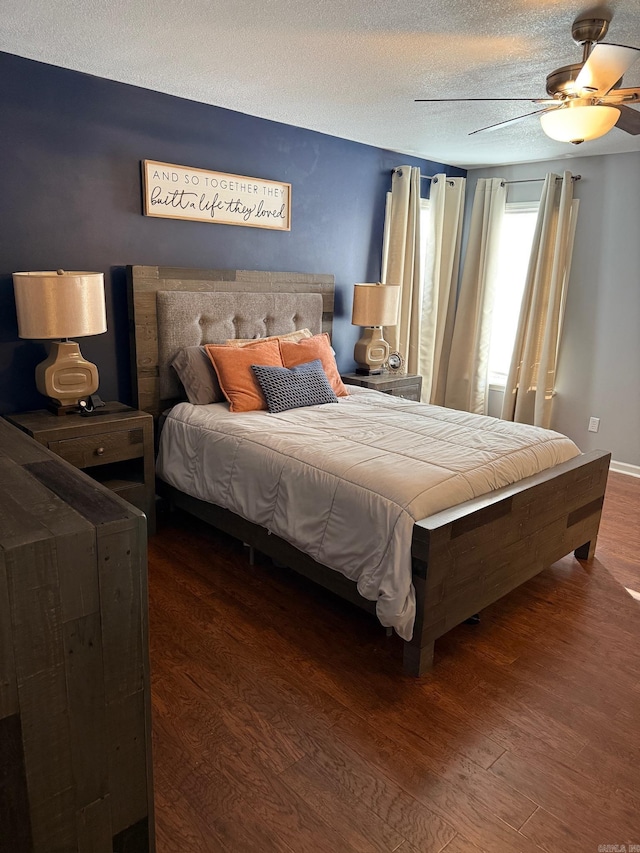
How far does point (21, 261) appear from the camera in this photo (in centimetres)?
303

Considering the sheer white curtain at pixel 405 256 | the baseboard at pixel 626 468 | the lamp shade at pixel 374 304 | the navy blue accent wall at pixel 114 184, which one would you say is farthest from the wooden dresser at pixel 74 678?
the baseboard at pixel 626 468

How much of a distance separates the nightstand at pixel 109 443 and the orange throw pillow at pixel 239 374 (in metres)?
0.51

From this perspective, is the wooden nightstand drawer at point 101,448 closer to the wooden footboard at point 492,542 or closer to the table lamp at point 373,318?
the wooden footboard at point 492,542

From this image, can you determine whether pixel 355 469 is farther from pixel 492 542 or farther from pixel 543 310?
pixel 543 310

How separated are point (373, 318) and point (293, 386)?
1.31m

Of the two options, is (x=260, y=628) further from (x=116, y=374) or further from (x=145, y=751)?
(x=116, y=374)

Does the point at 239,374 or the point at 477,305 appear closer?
the point at 239,374

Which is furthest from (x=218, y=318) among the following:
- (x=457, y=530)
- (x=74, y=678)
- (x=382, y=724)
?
(x=74, y=678)

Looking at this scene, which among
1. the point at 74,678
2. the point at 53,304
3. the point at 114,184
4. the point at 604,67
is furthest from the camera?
the point at 114,184

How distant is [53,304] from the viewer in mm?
2740

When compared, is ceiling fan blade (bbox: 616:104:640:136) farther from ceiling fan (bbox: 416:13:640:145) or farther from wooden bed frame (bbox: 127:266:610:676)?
wooden bed frame (bbox: 127:266:610:676)

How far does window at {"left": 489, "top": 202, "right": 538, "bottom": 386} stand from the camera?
5148 mm

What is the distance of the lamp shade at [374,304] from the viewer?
444 centimetres

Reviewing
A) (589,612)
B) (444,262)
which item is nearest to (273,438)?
(589,612)
